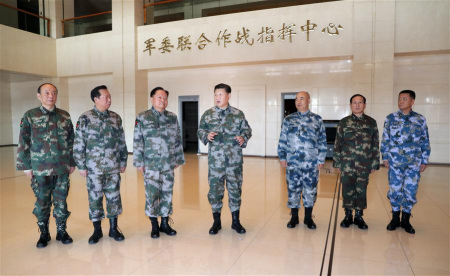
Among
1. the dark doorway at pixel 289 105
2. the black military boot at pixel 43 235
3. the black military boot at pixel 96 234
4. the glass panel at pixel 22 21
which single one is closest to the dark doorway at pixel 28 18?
the glass panel at pixel 22 21

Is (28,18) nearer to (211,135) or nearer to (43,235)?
(43,235)

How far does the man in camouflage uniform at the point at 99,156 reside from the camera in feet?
10.5

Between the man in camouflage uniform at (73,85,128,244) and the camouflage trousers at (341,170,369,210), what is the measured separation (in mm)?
2587

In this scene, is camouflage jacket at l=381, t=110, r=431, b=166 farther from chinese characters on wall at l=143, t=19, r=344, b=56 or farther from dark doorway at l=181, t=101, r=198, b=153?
dark doorway at l=181, t=101, r=198, b=153

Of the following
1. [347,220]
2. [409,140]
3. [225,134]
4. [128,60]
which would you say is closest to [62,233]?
[225,134]

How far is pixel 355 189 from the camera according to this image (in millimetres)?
3729

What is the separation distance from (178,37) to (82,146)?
748 centimetres

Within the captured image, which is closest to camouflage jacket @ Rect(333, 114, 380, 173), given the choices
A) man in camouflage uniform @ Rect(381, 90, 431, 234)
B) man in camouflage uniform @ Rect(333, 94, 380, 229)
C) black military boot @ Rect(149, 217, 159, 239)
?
man in camouflage uniform @ Rect(333, 94, 380, 229)

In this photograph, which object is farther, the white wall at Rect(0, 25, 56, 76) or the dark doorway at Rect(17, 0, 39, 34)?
the dark doorway at Rect(17, 0, 39, 34)

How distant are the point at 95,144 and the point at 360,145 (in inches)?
115

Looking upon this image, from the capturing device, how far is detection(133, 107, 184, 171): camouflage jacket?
11.0 feet

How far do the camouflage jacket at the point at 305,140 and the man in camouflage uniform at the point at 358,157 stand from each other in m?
0.31

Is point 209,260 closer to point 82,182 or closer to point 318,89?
point 82,182

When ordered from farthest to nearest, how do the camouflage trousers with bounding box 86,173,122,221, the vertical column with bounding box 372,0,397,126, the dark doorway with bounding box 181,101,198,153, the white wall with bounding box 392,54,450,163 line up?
the dark doorway with bounding box 181,101,198,153
the white wall with bounding box 392,54,450,163
the vertical column with bounding box 372,0,397,126
the camouflage trousers with bounding box 86,173,122,221
